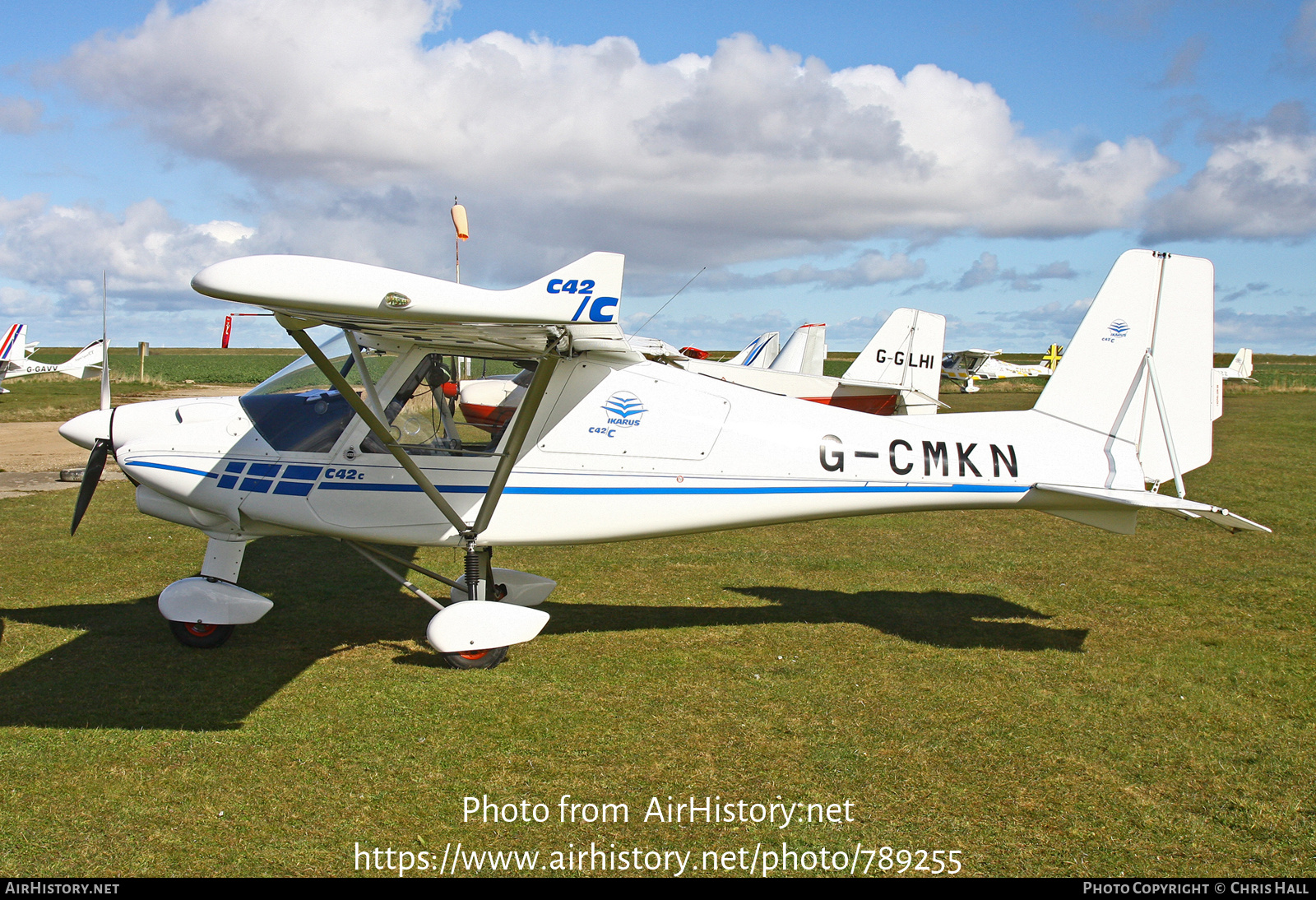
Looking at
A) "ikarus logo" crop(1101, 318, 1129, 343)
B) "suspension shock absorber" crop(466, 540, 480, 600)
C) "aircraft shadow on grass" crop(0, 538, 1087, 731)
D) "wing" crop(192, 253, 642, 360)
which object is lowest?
"aircraft shadow on grass" crop(0, 538, 1087, 731)

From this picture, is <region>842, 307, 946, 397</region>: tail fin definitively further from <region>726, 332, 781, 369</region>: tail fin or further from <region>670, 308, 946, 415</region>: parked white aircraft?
<region>726, 332, 781, 369</region>: tail fin

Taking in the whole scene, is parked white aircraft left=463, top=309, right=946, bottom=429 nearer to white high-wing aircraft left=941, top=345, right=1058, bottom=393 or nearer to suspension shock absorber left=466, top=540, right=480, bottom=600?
suspension shock absorber left=466, top=540, right=480, bottom=600

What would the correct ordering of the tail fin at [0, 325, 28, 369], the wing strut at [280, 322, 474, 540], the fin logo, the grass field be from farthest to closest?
the tail fin at [0, 325, 28, 369]
the fin logo
the wing strut at [280, 322, 474, 540]
the grass field

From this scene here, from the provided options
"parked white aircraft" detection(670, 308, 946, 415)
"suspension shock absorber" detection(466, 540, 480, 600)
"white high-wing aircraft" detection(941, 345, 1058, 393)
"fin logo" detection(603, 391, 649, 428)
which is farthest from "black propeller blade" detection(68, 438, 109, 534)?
"white high-wing aircraft" detection(941, 345, 1058, 393)

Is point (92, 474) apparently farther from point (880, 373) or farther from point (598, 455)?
point (880, 373)

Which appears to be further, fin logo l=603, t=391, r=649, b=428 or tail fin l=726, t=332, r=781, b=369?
tail fin l=726, t=332, r=781, b=369

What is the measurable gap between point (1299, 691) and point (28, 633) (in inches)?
335

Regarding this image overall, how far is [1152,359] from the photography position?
5.96 m

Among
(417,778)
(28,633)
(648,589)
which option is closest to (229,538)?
(28,633)

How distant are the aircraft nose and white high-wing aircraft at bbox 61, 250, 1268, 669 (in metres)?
0.01

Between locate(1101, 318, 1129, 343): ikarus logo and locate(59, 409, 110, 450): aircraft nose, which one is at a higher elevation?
locate(1101, 318, 1129, 343): ikarus logo

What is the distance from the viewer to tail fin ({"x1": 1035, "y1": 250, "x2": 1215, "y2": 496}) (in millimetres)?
5930

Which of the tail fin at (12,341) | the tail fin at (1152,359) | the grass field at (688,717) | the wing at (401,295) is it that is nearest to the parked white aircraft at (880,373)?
the grass field at (688,717)

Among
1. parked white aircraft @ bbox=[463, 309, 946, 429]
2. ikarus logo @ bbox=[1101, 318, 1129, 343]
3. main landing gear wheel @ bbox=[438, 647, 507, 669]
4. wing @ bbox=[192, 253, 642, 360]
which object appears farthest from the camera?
parked white aircraft @ bbox=[463, 309, 946, 429]
